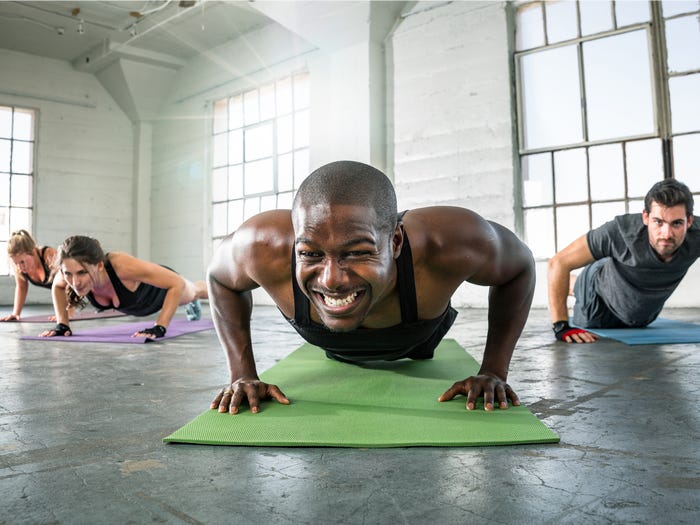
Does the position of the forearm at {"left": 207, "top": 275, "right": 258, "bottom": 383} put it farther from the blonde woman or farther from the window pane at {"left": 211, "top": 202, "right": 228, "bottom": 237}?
the window pane at {"left": 211, "top": 202, "right": 228, "bottom": 237}

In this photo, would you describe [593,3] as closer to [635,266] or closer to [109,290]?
[635,266]

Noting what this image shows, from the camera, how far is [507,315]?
1.75 metres

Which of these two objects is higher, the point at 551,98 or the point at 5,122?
the point at 5,122

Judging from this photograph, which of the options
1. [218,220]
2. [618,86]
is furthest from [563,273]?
[218,220]

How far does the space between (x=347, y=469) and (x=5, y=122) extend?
32.1ft

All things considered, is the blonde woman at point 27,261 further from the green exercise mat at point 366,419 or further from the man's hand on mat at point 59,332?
the green exercise mat at point 366,419

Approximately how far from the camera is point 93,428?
141 centimetres

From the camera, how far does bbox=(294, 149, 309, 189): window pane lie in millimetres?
7680

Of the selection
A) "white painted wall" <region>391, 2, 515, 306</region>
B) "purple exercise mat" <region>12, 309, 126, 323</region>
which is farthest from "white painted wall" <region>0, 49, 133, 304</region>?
"white painted wall" <region>391, 2, 515, 306</region>

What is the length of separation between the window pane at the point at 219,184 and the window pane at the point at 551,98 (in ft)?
15.4

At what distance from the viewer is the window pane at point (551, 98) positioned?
5.83m

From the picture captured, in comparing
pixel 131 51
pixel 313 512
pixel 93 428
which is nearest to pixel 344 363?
pixel 93 428

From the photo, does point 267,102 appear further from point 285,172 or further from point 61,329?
point 61,329

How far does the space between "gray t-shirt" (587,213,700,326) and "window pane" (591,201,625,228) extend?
2.29 meters
